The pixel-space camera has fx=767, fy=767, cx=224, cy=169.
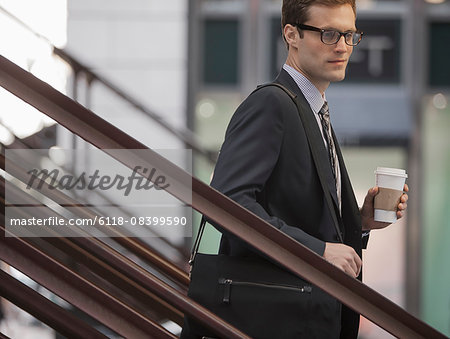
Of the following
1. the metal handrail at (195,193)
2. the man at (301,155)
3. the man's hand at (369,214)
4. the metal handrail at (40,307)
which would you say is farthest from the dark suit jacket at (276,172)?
the metal handrail at (40,307)

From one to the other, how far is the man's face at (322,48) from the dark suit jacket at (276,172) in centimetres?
14

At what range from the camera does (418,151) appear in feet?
29.5

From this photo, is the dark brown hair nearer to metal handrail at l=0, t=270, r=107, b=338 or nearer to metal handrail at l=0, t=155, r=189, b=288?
metal handrail at l=0, t=270, r=107, b=338

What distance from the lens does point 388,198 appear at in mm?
2508

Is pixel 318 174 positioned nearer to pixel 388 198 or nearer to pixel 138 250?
pixel 388 198

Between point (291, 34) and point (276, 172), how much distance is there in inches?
18.9

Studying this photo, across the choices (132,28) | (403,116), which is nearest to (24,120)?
(132,28)

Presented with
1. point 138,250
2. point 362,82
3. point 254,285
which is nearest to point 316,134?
point 254,285

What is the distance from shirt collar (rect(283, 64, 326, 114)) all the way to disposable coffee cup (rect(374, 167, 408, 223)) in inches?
11.3

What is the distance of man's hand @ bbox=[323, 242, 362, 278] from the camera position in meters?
2.20

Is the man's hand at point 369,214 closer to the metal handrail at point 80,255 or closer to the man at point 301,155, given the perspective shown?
the man at point 301,155

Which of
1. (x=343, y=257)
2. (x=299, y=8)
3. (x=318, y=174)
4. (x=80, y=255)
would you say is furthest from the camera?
(x=80, y=255)

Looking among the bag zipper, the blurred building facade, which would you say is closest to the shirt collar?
the bag zipper

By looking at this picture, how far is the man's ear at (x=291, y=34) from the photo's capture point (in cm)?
246
